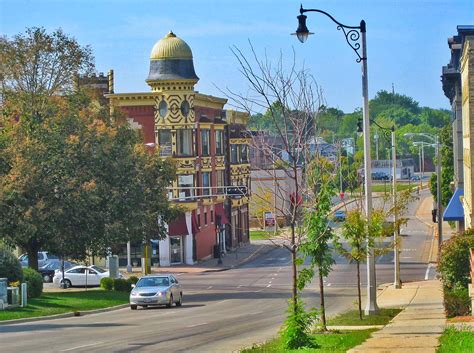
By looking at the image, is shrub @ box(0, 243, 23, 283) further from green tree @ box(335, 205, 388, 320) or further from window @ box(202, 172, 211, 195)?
window @ box(202, 172, 211, 195)

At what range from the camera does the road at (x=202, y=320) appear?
3100cm

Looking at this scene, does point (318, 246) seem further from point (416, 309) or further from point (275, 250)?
point (275, 250)

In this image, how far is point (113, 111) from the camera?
62.1 metres

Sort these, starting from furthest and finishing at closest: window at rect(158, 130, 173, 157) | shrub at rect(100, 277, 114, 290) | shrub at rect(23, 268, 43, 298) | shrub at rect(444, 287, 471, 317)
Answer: window at rect(158, 130, 173, 157), shrub at rect(100, 277, 114, 290), shrub at rect(23, 268, 43, 298), shrub at rect(444, 287, 471, 317)

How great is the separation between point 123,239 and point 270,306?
469 inches

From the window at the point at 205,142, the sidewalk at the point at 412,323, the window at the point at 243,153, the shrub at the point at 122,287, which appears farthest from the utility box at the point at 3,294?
the window at the point at 243,153

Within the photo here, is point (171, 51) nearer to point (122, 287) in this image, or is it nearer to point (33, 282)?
point (122, 287)

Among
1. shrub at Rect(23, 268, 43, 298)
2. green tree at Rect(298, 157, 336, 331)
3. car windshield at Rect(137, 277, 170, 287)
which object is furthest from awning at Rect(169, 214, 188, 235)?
green tree at Rect(298, 157, 336, 331)

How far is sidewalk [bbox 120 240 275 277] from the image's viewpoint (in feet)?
258

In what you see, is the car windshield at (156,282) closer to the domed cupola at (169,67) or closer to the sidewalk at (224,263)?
the sidewalk at (224,263)

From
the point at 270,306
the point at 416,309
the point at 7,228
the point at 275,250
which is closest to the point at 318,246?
the point at 416,309

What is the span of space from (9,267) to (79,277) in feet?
59.6

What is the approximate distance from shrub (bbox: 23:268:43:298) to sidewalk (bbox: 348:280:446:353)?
A: 569 inches

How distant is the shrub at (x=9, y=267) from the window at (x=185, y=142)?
121 feet
